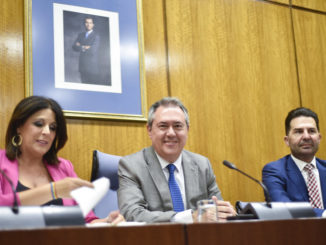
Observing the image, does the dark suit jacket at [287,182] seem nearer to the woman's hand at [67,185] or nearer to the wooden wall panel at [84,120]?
the wooden wall panel at [84,120]

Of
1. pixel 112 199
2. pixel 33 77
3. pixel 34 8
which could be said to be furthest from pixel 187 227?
pixel 34 8

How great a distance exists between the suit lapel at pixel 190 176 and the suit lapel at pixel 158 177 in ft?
0.45

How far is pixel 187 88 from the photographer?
3650 mm

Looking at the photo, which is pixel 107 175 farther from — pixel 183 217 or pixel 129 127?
pixel 183 217

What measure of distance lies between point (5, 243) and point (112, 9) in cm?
267

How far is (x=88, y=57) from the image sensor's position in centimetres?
324

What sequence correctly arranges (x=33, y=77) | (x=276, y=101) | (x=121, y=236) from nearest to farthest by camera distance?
(x=121, y=236)
(x=33, y=77)
(x=276, y=101)

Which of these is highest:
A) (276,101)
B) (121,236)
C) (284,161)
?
(276,101)

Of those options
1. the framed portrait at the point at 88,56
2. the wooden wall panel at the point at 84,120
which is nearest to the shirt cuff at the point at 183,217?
the wooden wall panel at the point at 84,120

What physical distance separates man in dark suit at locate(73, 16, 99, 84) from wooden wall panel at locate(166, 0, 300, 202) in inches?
26.8

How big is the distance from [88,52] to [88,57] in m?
0.04

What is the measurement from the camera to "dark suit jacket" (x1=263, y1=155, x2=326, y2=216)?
300cm

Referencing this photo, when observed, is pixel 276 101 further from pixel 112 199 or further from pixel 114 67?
pixel 112 199

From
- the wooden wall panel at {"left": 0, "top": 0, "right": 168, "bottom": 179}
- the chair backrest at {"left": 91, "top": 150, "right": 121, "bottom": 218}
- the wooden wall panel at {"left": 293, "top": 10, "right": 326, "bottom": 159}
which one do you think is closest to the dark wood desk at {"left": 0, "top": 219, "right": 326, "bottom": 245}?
the chair backrest at {"left": 91, "top": 150, "right": 121, "bottom": 218}
